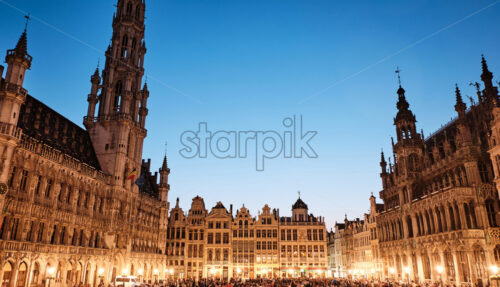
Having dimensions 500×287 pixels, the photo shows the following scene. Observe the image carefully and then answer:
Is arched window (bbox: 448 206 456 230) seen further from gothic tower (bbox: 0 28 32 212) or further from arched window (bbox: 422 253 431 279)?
gothic tower (bbox: 0 28 32 212)

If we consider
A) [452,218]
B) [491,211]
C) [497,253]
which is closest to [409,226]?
[452,218]

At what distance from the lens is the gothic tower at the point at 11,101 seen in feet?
89.7

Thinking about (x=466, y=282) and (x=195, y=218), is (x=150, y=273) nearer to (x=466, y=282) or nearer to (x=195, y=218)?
(x=195, y=218)

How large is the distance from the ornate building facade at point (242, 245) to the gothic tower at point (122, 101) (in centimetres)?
2349

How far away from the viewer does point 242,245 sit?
72938mm

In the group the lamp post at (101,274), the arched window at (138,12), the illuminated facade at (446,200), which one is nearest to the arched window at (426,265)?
the illuminated facade at (446,200)

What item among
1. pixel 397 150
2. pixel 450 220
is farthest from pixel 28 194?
pixel 397 150

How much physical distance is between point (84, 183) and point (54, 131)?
22.9 feet

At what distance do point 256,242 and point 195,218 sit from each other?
13636 millimetres

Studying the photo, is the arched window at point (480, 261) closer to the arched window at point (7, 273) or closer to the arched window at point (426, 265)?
the arched window at point (426, 265)

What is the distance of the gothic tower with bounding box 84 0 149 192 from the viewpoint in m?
49.2

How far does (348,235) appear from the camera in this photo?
76.7m

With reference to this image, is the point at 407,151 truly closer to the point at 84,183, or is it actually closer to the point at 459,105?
the point at 459,105

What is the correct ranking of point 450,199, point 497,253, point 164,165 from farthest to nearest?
point 164,165
point 450,199
point 497,253
